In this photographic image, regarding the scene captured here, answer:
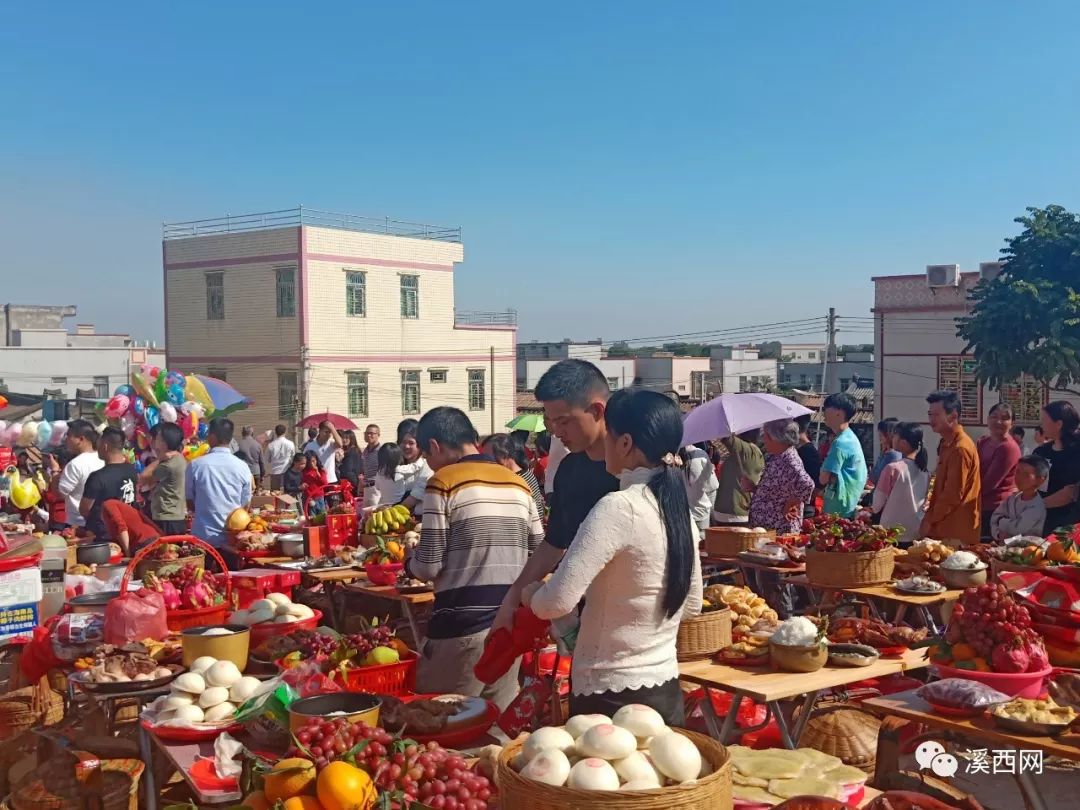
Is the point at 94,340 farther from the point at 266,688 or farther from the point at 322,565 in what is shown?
the point at 266,688

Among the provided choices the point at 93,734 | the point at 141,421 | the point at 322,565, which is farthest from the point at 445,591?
the point at 141,421

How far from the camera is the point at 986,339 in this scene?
2200cm

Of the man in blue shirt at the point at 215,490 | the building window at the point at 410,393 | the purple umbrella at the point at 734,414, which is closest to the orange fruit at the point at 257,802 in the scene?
the man in blue shirt at the point at 215,490

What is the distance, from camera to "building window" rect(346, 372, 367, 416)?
1204 inches

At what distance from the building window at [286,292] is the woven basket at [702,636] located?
26.4 metres

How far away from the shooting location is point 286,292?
96.5 feet

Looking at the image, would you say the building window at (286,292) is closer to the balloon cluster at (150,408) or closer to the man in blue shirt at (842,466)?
the balloon cluster at (150,408)

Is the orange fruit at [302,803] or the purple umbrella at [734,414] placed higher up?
the purple umbrella at [734,414]

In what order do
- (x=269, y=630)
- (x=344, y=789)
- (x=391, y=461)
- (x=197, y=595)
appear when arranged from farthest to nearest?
(x=391, y=461) → (x=197, y=595) → (x=269, y=630) → (x=344, y=789)

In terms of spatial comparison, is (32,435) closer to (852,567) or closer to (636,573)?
(852,567)

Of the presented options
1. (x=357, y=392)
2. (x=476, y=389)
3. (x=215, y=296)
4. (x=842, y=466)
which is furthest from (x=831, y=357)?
(x=842, y=466)

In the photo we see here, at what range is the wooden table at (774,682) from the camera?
3.79 meters

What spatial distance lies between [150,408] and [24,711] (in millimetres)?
10085

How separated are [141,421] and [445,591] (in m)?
11.7
